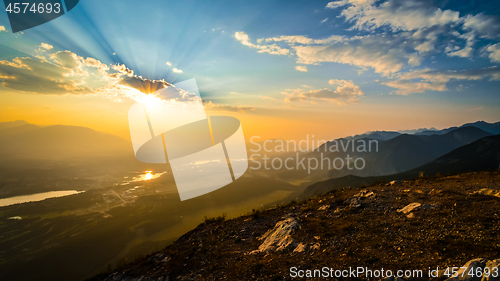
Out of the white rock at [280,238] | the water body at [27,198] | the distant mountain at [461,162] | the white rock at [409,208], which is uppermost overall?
the white rock at [409,208]

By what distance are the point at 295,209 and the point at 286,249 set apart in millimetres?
7267

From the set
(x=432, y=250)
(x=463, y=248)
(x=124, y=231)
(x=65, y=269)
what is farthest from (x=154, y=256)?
(x=124, y=231)

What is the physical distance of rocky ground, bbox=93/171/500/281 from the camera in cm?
768

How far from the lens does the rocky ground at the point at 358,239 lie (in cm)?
768

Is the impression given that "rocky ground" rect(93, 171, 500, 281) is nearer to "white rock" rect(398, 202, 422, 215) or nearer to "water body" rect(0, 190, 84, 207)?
"white rock" rect(398, 202, 422, 215)

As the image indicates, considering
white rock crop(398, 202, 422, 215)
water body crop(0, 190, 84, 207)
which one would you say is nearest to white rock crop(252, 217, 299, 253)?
white rock crop(398, 202, 422, 215)

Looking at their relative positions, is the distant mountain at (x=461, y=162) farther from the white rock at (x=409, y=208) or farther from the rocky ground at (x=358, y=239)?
the white rock at (x=409, y=208)

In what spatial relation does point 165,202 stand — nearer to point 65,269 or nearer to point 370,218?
point 65,269

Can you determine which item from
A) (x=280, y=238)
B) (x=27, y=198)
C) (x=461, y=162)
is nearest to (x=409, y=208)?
(x=280, y=238)

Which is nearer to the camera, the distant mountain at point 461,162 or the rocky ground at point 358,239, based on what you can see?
the rocky ground at point 358,239

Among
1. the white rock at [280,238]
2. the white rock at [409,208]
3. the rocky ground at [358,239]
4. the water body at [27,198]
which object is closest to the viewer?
the rocky ground at [358,239]

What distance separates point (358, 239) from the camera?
1012cm

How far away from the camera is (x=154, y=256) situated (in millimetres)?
14648

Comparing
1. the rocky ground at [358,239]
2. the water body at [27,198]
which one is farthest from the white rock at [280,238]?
the water body at [27,198]
